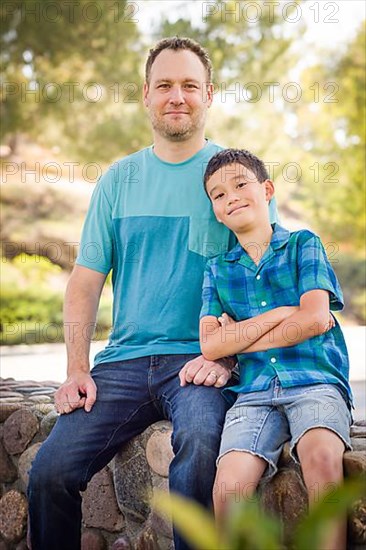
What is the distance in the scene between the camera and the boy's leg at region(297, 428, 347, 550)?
200 centimetres

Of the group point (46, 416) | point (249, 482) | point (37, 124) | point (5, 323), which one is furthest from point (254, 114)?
point (249, 482)

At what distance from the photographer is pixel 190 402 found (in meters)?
2.30

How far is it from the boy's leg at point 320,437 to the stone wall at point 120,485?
0.07 m

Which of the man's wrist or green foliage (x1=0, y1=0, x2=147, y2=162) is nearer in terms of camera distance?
the man's wrist

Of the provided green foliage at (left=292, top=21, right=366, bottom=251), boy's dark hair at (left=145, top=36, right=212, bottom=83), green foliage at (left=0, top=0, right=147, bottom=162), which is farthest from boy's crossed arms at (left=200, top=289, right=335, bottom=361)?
green foliage at (left=292, top=21, right=366, bottom=251)

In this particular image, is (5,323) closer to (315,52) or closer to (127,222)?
(315,52)

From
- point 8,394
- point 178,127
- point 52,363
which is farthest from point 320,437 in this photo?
point 52,363

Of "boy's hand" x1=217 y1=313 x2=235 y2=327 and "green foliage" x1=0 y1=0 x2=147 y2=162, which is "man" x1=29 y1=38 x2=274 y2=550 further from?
"green foliage" x1=0 y1=0 x2=147 y2=162

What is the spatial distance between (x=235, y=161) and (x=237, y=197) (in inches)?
5.1

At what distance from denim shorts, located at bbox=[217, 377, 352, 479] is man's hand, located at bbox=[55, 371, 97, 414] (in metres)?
0.44

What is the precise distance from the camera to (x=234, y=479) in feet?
6.75

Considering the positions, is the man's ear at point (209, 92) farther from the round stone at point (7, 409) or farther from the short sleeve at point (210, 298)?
the round stone at point (7, 409)

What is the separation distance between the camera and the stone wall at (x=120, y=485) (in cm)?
220

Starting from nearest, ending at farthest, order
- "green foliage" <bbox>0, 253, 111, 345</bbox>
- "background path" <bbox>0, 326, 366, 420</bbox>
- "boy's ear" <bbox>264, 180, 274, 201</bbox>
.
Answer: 1. "boy's ear" <bbox>264, 180, 274, 201</bbox>
2. "background path" <bbox>0, 326, 366, 420</bbox>
3. "green foliage" <bbox>0, 253, 111, 345</bbox>
